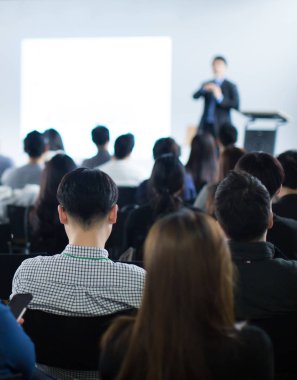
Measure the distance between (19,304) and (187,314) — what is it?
578mm

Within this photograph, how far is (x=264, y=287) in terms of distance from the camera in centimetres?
180

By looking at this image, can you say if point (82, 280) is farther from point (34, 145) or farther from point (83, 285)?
point (34, 145)

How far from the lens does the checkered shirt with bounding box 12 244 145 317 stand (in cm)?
177

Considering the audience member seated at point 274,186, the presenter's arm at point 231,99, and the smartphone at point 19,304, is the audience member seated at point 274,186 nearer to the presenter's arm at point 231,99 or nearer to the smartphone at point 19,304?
the smartphone at point 19,304

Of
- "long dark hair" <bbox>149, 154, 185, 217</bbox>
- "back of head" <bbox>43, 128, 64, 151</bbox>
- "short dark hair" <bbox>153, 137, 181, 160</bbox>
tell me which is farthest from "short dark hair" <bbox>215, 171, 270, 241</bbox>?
"back of head" <bbox>43, 128, 64, 151</bbox>

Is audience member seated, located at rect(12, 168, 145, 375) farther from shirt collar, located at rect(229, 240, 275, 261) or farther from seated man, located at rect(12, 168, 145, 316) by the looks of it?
shirt collar, located at rect(229, 240, 275, 261)

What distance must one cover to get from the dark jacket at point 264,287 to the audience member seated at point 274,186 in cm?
76

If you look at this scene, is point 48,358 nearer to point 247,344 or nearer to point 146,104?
point 247,344

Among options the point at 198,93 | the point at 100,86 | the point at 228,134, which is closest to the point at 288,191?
the point at 228,134

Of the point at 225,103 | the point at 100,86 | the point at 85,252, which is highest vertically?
the point at 100,86

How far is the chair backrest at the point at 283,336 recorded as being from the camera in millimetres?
1760

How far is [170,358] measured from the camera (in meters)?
1.14

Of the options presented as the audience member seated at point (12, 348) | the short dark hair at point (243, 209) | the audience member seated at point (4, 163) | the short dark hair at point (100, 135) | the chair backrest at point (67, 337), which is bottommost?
the chair backrest at point (67, 337)

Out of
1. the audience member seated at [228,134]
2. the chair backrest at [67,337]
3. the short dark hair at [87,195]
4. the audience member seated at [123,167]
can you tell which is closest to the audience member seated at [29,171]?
the audience member seated at [123,167]
